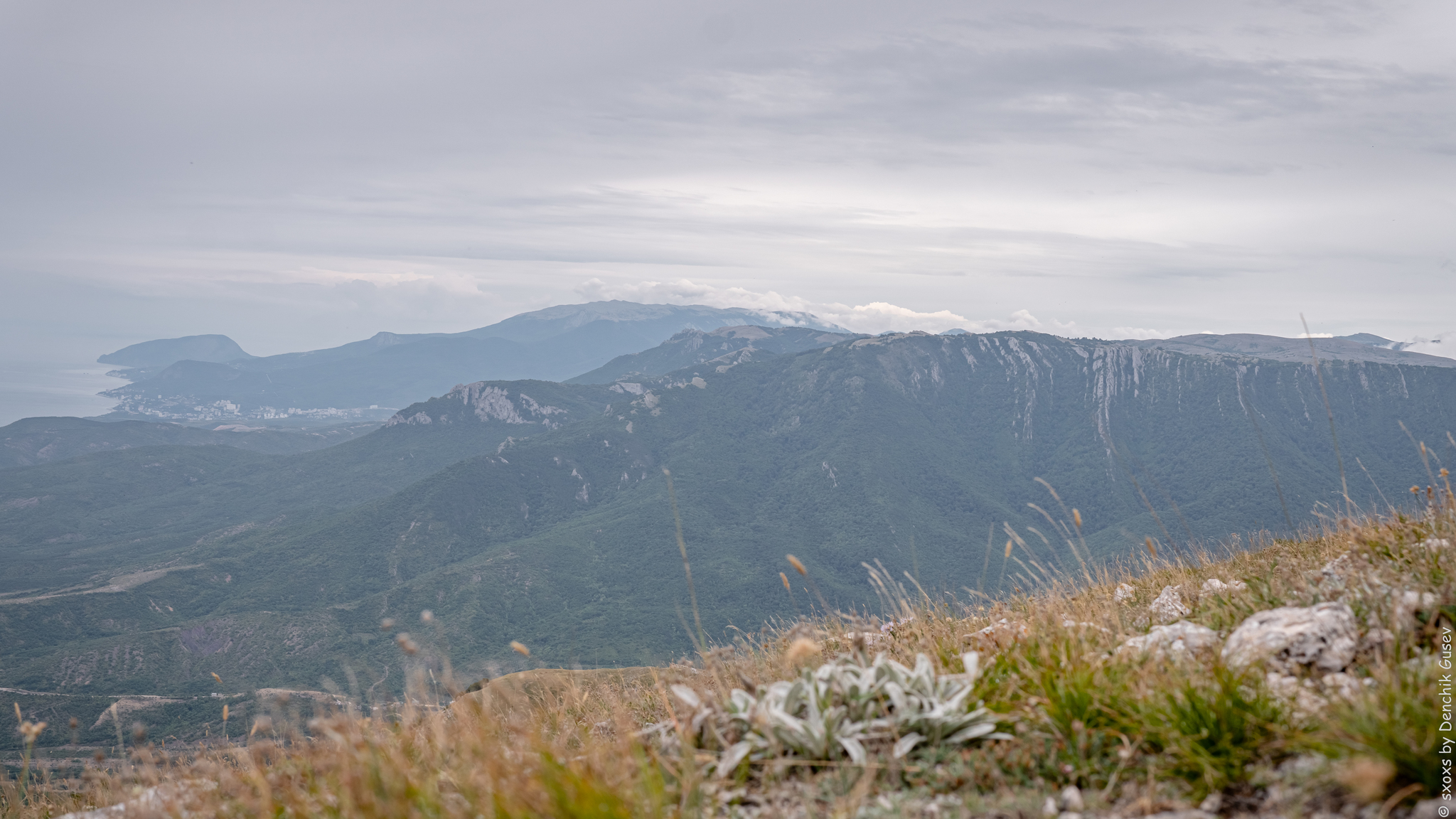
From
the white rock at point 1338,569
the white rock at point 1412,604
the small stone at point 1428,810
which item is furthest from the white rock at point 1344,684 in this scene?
the white rock at point 1338,569

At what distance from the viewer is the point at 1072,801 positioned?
3473 mm

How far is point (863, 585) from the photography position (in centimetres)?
19862

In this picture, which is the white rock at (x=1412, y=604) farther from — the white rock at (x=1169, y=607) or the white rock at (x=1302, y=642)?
the white rock at (x=1169, y=607)

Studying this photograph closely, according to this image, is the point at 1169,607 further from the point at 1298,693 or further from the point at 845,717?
the point at 845,717

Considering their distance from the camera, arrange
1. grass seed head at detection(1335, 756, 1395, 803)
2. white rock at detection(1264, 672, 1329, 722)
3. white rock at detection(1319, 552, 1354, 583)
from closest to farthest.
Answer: grass seed head at detection(1335, 756, 1395, 803), white rock at detection(1264, 672, 1329, 722), white rock at detection(1319, 552, 1354, 583)

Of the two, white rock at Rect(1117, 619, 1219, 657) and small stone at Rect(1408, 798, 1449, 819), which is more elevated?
small stone at Rect(1408, 798, 1449, 819)

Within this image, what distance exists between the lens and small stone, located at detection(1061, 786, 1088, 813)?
3447mm

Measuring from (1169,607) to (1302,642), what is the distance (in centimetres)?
249

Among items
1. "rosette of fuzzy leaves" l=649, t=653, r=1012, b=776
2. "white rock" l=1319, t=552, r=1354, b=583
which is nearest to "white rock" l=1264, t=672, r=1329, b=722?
"rosette of fuzzy leaves" l=649, t=653, r=1012, b=776

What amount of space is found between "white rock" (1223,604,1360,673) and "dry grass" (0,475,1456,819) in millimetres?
120

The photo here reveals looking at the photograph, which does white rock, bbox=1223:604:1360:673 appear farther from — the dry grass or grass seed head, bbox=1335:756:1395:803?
grass seed head, bbox=1335:756:1395:803

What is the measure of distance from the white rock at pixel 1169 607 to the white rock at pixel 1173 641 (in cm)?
89

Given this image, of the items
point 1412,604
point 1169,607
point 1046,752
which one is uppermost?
point 1412,604

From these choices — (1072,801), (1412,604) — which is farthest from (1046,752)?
(1412,604)
